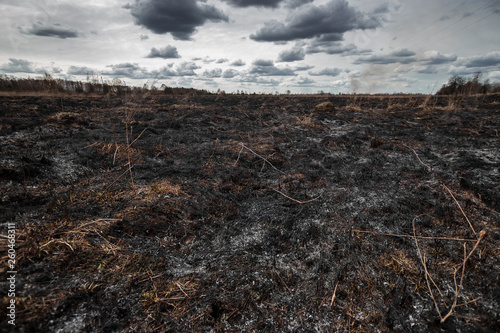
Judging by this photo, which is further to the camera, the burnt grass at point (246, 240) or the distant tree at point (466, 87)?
the distant tree at point (466, 87)

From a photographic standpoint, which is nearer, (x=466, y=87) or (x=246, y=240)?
(x=246, y=240)

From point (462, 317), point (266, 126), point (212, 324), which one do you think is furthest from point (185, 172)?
point (266, 126)

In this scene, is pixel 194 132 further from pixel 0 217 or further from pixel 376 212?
pixel 376 212

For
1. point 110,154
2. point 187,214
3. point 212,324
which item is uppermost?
point 110,154

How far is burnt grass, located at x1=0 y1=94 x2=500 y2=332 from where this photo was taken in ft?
5.06

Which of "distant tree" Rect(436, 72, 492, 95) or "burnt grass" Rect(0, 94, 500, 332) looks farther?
"distant tree" Rect(436, 72, 492, 95)

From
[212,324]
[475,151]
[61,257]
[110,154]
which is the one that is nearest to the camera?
[212,324]

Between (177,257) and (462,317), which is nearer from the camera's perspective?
(462,317)

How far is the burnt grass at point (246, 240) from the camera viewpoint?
1.54 metres

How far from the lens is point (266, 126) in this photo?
7898 mm

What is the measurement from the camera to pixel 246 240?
2346mm

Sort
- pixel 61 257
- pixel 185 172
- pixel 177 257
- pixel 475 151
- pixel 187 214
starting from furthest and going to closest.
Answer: pixel 475 151
pixel 185 172
pixel 187 214
pixel 177 257
pixel 61 257

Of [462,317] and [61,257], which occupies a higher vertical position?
[61,257]

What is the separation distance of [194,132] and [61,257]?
16.8ft
